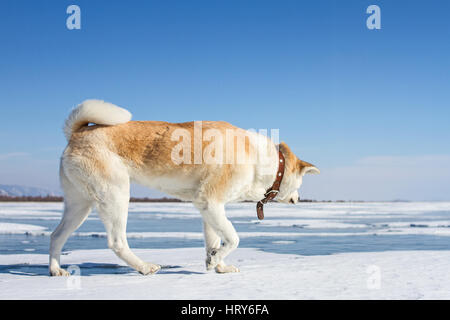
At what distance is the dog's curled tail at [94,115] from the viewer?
4637mm

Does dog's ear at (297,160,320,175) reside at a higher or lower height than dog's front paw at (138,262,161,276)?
higher

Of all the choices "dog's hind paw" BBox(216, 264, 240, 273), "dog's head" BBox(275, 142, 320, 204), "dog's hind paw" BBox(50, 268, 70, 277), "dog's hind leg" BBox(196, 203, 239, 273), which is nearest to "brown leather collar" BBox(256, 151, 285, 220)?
"dog's head" BBox(275, 142, 320, 204)

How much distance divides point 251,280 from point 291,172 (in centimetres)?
149

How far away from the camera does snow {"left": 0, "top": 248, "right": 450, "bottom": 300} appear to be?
342cm

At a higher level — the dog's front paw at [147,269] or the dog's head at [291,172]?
the dog's head at [291,172]

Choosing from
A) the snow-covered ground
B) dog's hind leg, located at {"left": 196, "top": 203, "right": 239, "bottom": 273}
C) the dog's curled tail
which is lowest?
the snow-covered ground

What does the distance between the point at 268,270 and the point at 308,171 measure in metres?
1.28

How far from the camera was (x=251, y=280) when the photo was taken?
4.02 m

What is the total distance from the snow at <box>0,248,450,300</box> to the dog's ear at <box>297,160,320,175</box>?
1.09 m

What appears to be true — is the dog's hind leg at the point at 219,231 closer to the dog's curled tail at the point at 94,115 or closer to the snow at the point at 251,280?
the snow at the point at 251,280

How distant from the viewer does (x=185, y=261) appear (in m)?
5.74

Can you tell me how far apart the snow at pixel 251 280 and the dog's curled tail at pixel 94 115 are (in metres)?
1.63

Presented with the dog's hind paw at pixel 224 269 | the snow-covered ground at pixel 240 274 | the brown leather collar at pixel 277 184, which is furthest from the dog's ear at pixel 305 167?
the dog's hind paw at pixel 224 269

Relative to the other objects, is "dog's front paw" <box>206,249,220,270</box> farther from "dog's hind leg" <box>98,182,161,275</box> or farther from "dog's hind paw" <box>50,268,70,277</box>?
"dog's hind paw" <box>50,268,70,277</box>
